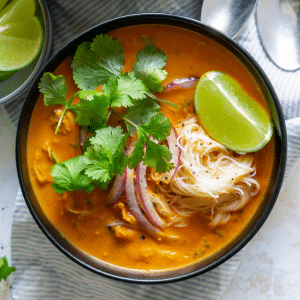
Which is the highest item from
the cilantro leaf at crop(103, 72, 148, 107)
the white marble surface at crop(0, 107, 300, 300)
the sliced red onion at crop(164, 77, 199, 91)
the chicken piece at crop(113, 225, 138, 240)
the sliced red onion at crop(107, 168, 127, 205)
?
the cilantro leaf at crop(103, 72, 148, 107)

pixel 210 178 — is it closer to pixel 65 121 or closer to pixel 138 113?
pixel 138 113

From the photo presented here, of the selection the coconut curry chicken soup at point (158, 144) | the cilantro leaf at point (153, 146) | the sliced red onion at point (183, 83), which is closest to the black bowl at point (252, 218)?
the coconut curry chicken soup at point (158, 144)

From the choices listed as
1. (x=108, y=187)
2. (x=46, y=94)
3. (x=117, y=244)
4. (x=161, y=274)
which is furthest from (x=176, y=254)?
(x=46, y=94)

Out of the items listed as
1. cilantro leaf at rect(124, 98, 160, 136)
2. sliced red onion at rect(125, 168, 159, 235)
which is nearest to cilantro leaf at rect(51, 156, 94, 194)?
sliced red onion at rect(125, 168, 159, 235)

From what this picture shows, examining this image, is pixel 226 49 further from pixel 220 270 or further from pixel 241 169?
pixel 220 270

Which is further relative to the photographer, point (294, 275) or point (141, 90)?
point (294, 275)

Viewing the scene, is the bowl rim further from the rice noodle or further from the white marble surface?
the rice noodle

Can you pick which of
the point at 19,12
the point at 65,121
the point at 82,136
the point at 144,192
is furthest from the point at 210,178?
the point at 19,12
